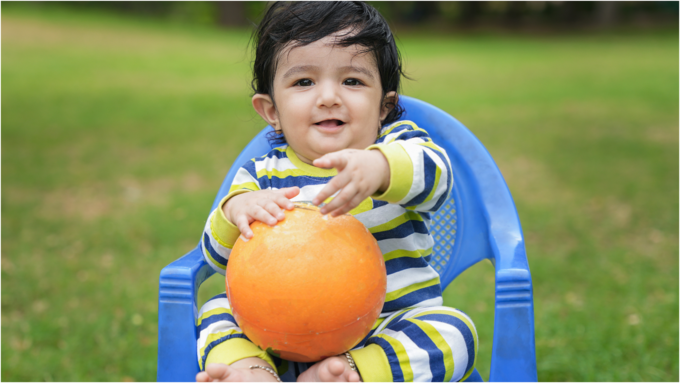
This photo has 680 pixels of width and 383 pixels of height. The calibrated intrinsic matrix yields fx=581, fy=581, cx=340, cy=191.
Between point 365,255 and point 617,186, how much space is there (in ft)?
14.5

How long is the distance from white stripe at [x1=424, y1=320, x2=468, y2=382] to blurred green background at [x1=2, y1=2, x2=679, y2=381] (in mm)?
1084

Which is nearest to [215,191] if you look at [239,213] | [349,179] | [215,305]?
[215,305]

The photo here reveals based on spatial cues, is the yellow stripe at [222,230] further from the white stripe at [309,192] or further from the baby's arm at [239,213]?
the white stripe at [309,192]

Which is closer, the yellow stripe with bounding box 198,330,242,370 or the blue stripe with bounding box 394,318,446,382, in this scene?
the blue stripe with bounding box 394,318,446,382

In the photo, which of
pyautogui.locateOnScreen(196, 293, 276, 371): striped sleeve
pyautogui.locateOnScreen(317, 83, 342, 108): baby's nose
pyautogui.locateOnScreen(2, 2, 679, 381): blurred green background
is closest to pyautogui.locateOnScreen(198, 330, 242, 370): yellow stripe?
pyautogui.locateOnScreen(196, 293, 276, 371): striped sleeve

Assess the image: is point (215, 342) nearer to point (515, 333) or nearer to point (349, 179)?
point (349, 179)

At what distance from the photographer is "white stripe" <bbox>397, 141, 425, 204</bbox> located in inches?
55.4

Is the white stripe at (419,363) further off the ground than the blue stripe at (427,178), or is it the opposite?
the blue stripe at (427,178)

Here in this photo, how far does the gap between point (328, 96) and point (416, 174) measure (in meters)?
0.36

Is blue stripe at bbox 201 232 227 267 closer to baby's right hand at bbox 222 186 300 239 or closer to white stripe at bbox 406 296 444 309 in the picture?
baby's right hand at bbox 222 186 300 239

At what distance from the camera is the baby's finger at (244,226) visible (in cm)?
138

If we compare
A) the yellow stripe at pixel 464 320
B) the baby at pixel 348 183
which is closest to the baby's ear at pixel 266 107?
the baby at pixel 348 183

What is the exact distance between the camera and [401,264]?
1685 mm

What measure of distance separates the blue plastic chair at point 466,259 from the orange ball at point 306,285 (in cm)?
30
